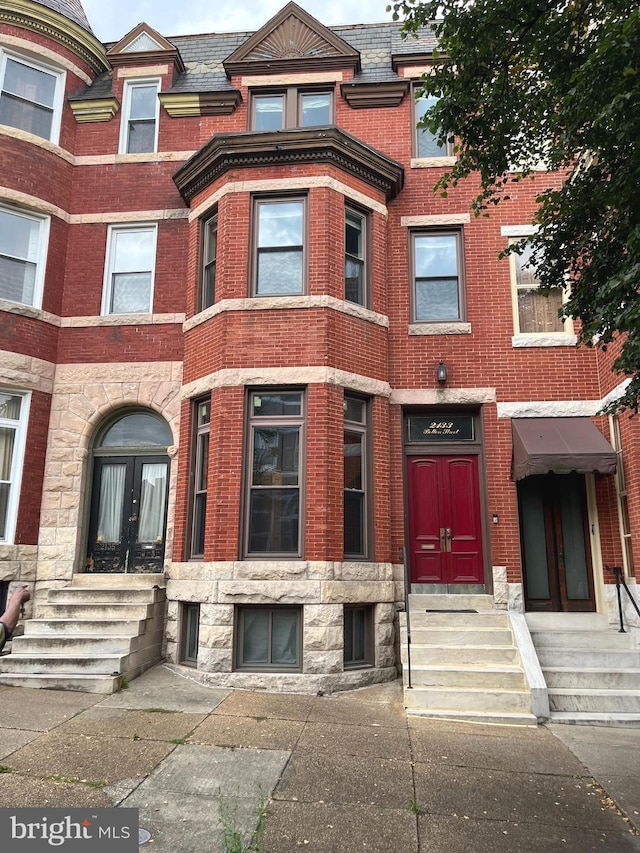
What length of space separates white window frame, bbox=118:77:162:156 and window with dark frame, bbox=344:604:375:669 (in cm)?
879

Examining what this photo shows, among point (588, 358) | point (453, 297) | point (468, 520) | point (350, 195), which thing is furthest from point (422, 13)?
point (468, 520)

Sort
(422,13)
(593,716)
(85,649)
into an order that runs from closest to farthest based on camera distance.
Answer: (422,13)
(593,716)
(85,649)

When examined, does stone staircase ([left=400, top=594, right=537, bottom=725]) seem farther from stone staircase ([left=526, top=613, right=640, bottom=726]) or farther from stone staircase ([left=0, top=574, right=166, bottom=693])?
stone staircase ([left=0, top=574, right=166, bottom=693])

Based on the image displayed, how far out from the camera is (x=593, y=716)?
7164mm

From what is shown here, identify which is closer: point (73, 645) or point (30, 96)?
point (73, 645)

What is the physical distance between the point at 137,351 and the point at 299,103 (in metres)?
5.49

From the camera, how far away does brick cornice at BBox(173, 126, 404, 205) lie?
9773 mm

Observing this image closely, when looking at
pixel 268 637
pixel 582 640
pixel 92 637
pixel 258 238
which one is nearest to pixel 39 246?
pixel 258 238

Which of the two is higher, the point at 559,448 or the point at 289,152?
the point at 289,152

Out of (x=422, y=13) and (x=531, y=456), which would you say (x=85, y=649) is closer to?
(x=531, y=456)

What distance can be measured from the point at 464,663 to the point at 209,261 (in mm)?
7224

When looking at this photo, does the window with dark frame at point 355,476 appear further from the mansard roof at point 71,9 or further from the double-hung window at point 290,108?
the mansard roof at point 71,9

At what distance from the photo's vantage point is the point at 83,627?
28.5 ft

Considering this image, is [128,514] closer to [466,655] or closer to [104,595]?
[104,595]
